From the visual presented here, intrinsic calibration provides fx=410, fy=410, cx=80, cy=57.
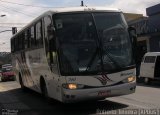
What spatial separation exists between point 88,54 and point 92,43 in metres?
0.38

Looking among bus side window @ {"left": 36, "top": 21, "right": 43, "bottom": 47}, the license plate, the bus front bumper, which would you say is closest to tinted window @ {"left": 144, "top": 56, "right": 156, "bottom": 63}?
bus side window @ {"left": 36, "top": 21, "right": 43, "bottom": 47}

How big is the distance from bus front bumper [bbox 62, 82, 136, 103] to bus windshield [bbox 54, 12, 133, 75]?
20.4 inches

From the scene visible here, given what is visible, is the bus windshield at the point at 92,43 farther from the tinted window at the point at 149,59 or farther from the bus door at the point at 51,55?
the tinted window at the point at 149,59

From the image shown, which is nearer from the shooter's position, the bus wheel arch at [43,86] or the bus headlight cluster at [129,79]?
the bus headlight cluster at [129,79]

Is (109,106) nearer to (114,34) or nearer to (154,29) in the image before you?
(114,34)

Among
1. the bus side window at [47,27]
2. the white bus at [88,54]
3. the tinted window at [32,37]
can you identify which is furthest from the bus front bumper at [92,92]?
the tinted window at [32,37]

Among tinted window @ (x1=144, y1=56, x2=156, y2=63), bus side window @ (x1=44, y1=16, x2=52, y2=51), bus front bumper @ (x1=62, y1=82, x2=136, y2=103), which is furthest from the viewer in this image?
tinted window @ (x1=144, y1=56, x2=156, y2=63)

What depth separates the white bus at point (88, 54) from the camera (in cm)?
1187

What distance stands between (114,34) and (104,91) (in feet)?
5.90

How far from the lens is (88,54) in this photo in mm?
12055

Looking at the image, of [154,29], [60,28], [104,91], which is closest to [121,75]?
[104,91]

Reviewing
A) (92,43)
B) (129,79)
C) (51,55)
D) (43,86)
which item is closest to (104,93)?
(129,79)

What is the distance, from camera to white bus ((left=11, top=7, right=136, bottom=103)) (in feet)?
38.9

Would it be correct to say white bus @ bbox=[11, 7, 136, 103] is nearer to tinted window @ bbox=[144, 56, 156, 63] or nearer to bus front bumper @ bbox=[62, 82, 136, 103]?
bus front bumper @ bbox=[62, 82, 136, 103]
